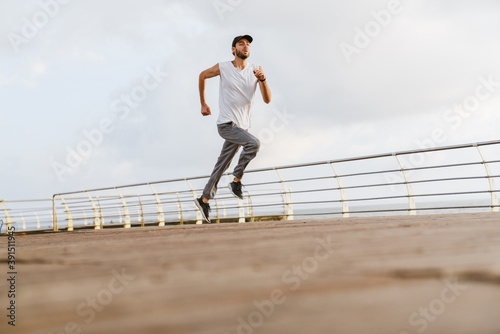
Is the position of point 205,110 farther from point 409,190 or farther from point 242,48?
point 409,190

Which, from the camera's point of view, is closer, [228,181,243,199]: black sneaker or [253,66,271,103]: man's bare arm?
[253,66,271,103]: man's bare arm

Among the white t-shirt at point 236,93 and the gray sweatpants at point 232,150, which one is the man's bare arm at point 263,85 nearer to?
the white t-shirt at point 236,93

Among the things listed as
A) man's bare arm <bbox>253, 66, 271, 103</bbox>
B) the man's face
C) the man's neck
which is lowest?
man's bare arm <bbox>253, 66, 271, 103</bbox>

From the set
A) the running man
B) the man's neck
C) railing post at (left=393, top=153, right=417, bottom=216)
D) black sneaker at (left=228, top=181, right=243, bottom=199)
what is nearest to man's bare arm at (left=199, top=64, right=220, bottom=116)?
the running man

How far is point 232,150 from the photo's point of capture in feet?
14.0

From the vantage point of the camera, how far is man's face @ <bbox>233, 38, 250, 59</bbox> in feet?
13.3

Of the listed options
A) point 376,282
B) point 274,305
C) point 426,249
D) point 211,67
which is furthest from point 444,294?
point 211,67

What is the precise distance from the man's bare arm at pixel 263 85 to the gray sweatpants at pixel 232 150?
1.13 feet

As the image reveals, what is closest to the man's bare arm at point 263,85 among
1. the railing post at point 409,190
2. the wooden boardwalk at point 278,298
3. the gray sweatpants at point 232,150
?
the gray sweatpants at point 232,150

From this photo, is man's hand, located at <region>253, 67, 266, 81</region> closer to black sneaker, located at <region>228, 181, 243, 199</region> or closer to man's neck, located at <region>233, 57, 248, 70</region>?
man's neck, located at <region>233, 57, 248, 70</region>

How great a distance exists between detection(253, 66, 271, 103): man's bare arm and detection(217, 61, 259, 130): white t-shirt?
0.18m

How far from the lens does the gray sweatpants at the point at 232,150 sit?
4.06m

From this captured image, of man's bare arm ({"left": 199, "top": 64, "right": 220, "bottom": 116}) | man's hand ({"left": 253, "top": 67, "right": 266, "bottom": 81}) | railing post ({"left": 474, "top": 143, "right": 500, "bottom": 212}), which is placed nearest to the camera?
man's hand ({"left": 253, "top": 67, "right": 266, "bottom": 81})

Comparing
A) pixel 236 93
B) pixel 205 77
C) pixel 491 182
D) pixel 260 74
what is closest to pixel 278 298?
pixel 260 74
